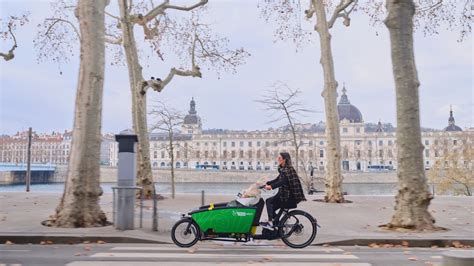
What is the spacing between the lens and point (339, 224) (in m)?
12.4

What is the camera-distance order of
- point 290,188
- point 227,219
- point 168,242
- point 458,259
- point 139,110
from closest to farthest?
point 458,259
point 227,219
point 290,188
point 168,242
point 139,110

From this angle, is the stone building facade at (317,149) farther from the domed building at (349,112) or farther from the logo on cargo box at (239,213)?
the logo on cargo box at (239,213)

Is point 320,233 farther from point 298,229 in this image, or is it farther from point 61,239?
point 61,239

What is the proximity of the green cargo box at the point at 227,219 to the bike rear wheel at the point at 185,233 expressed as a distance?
0.22 m

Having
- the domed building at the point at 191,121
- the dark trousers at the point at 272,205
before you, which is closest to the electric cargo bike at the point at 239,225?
the dark trousers at the point at 272,205

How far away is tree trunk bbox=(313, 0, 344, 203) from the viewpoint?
19.9 meters

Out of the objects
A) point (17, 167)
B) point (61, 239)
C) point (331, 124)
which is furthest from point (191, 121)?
point (61, 239)

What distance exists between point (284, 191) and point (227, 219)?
1.18m

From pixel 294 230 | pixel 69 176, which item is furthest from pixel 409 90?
pixel 69 176

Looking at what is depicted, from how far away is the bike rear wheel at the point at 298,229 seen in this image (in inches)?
363

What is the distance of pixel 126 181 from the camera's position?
1150cm

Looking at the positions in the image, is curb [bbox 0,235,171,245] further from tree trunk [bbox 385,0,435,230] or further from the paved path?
tree trunk [bbox 385,0,435,230]

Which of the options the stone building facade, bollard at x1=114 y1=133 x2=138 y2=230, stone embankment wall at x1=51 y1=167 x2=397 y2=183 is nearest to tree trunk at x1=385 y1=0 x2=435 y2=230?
bollard at x1=114 y1=133 x2=138 y2=230

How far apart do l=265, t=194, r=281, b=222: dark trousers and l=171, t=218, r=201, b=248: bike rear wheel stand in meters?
1.41
